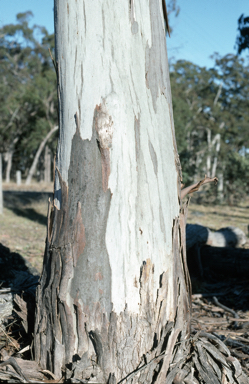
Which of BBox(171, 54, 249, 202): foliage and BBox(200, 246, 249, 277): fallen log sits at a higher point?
BBox(171, 54, 249, 202): foliage

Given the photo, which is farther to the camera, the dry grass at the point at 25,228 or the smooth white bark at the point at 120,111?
the dry grass at the point at 25,228

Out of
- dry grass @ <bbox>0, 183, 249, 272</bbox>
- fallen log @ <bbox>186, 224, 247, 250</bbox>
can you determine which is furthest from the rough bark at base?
fallen log @ <bbox>186, 224, 247, 250</bbox>

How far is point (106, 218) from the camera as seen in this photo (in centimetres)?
169

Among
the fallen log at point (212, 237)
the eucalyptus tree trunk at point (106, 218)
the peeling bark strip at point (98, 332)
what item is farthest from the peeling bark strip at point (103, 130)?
the fallen log at point (212, 237)

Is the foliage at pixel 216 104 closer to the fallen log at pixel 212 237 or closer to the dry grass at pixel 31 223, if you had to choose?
the dry grass at pixel 31 223

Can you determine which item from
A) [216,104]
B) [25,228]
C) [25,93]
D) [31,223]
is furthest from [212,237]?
[216,104]

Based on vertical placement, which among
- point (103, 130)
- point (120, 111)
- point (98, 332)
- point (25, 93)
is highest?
point (25, 93)

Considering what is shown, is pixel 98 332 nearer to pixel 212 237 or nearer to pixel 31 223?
pixel 212 237

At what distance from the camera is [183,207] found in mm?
2004

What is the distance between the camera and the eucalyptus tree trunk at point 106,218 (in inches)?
65.7

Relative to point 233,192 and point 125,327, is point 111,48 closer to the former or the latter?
point 125,327

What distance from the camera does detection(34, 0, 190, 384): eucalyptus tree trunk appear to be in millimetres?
1668

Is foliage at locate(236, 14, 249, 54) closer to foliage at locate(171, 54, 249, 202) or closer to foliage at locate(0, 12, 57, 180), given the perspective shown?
foliage at locate(0, 12, 57, 180)

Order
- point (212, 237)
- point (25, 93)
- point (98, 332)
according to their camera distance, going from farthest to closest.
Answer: point (25, 93)
point (212, 237)
point (98, 332)
